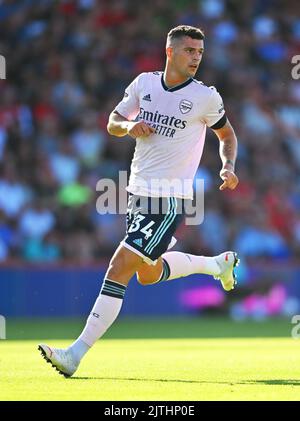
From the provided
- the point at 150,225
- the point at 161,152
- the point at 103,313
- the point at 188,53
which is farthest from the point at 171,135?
the point at 103,313

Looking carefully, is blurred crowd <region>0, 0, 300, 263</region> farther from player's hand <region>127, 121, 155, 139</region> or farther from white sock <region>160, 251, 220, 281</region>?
player's hand <region>127, 121, 155, 139</region>

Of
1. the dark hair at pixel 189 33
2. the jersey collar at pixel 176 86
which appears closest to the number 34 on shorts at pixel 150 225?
the jersey collar at pixel 176 86

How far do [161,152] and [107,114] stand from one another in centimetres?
1006

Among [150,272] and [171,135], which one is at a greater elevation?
[171,135]

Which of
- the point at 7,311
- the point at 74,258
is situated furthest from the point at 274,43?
the point at 7,311

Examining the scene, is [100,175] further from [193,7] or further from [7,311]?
[193,7]

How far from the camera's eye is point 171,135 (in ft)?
27.1

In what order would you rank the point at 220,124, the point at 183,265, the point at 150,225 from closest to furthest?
the point at 150,225 → the point at 220,124 → the point at 183,265

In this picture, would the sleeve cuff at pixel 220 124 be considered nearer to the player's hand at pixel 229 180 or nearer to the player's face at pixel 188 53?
the player's face at pixel 188 53

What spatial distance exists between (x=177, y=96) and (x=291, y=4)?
13.7 metres

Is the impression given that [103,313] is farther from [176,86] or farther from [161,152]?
[176,86]

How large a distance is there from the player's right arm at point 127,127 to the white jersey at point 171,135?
5.6 inches


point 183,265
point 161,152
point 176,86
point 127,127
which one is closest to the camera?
point 127,127

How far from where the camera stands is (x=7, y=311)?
16.1 metres
